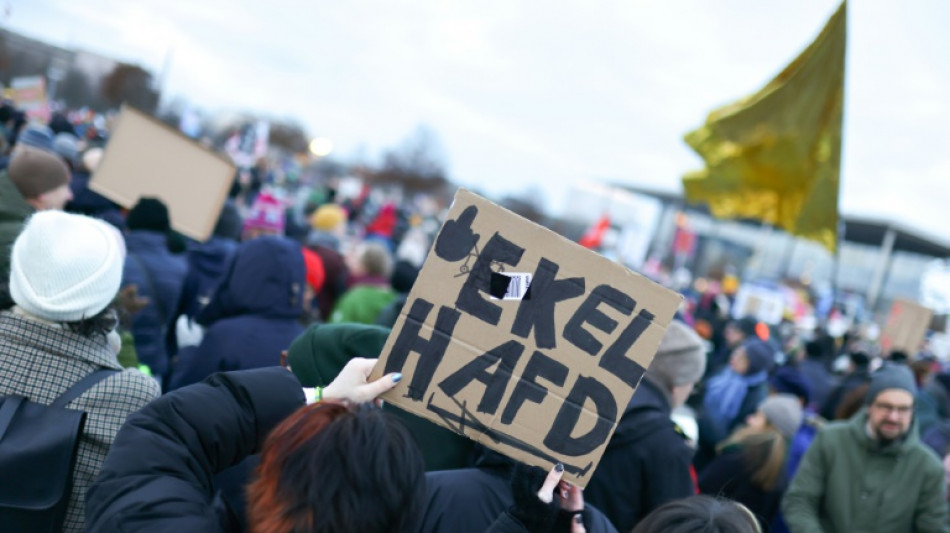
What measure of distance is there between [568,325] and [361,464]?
806 mm

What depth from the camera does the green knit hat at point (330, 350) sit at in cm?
271

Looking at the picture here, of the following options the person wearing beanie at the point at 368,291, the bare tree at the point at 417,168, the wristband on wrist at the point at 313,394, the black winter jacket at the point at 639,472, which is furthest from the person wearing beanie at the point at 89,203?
the bare tree at the point at 417,168

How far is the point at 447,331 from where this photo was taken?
2.04 m

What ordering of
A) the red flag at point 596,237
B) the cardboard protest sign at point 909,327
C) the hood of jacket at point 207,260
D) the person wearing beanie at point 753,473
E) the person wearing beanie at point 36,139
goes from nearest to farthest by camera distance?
the person wearing beanie at point 753,473 < the hood of jacket at point 207,260 < the person wearing beanie at point 36,139 < the cardboard protest sign at point 909,327 < the red flag at point 596,237

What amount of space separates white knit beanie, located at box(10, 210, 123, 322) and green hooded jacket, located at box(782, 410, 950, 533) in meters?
3.77

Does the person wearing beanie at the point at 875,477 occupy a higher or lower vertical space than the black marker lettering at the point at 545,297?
lower

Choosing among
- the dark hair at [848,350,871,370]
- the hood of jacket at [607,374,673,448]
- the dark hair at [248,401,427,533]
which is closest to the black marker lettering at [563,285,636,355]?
the dark hair at [248,401,427,533]

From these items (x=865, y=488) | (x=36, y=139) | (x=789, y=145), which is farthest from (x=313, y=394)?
(x=36, y=139)

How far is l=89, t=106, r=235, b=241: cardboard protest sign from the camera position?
18.6 feet

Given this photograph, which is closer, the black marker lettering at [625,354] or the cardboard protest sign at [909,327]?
the black marker lettering at [625,354]

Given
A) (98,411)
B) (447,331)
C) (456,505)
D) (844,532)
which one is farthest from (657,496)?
(98,411)

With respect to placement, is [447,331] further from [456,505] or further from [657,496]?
[657,496]

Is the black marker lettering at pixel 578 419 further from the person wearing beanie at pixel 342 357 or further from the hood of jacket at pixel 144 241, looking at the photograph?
the hood of jacket at pixel 144 241

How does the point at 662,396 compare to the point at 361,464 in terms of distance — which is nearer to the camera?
the point at 361,464
